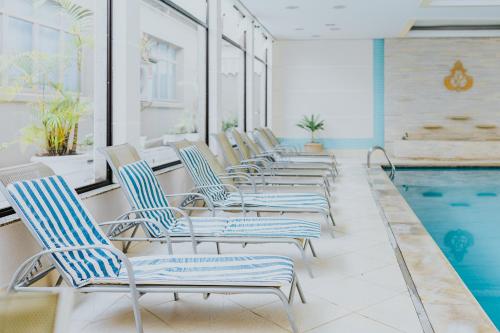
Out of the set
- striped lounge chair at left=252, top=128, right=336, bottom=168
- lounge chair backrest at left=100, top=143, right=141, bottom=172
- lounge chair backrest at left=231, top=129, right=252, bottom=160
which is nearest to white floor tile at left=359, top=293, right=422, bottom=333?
lounge chair backrest at left=100, top=143, right=141, bottom=172

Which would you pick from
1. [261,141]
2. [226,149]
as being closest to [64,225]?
[226,149]

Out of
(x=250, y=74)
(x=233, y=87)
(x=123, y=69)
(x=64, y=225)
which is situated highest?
(x=250, y=74)

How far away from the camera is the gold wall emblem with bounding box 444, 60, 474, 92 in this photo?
50.8ft

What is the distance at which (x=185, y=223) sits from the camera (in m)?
4.54

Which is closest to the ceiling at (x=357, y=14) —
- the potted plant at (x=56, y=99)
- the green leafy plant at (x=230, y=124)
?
the green leafy plant at (x=230, y=124)

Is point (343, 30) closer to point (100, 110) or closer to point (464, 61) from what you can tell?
point (464, 61)

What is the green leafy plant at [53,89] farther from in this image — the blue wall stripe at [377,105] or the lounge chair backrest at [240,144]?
the blue wall stripe at [377,105]

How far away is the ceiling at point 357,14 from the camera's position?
34.6ft

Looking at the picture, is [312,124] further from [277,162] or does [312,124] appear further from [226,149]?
[226,149]

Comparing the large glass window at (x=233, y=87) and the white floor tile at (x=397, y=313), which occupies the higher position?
the large glass window at (x=233, y=87)

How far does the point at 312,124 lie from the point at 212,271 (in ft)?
42.6

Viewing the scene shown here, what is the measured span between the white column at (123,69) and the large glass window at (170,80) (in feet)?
4.68

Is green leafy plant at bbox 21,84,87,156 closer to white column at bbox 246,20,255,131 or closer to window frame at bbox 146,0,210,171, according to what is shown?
window frame at bbox 146,0,210,171

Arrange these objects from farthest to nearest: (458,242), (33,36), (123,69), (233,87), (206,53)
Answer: (233,87) → (206,53) → (458,242) → (123,69) → (33,36)
